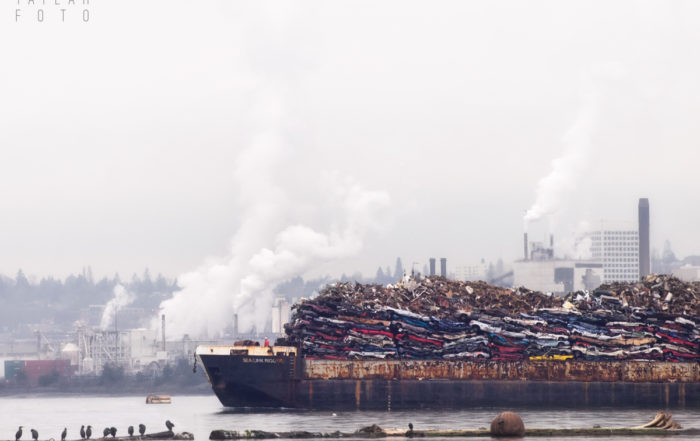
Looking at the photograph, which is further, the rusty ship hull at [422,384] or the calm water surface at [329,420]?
the rusty ship hull at [422,384]

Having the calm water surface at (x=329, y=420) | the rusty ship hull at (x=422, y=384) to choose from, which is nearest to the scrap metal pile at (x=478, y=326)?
the rusty ship hull at (x=422, y=384)

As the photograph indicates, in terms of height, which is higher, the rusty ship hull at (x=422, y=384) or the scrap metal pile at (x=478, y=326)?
the scrap metal pile at (x=478, y=326)

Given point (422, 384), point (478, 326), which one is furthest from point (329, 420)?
point (478, 326)

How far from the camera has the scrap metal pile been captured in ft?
372

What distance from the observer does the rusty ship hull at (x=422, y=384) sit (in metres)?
111

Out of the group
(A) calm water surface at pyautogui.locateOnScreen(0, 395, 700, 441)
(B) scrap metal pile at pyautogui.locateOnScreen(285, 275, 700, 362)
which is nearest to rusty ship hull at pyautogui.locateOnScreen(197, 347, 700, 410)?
(B) scrap metal pile at pyautogui.locateOnScreen(285, 275, 700, 362)

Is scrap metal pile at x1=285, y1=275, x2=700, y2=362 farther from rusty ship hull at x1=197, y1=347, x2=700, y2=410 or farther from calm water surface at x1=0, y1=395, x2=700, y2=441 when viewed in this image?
calm water surface at x1=0, y1=395, x2=700, y2=441

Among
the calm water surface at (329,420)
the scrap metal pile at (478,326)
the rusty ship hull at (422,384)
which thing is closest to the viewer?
the calm water surface at (329,420)

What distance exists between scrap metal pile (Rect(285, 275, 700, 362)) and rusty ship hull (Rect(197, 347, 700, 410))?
1.23 meters

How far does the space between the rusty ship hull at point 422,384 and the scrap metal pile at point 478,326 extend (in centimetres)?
123

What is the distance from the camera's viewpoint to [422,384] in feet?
366

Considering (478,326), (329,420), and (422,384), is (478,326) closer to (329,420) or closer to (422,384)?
(422,384)

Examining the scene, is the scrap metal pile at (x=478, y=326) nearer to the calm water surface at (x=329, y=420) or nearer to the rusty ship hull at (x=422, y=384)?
the rusty ship hull at (x=422, y=384)

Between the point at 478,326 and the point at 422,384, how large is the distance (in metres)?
6.82
